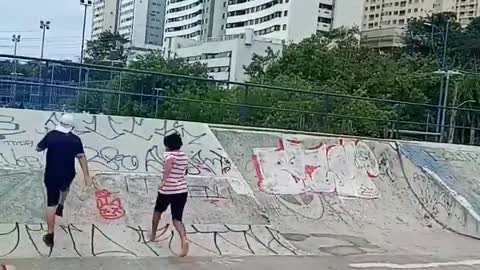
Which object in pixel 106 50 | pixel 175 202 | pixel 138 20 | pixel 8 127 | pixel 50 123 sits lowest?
pixel 175 202

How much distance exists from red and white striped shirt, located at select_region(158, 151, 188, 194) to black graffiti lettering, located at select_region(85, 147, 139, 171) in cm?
240

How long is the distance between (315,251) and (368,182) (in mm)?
3916

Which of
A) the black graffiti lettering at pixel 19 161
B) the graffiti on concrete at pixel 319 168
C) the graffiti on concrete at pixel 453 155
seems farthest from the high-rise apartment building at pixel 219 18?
the black graffiti lettering at pixel 19 161

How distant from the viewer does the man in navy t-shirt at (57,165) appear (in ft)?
26.5

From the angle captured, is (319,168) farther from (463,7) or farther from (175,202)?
(463,7)

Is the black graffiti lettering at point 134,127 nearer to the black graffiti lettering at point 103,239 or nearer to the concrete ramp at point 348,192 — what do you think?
the concrete ramp at point 348,192

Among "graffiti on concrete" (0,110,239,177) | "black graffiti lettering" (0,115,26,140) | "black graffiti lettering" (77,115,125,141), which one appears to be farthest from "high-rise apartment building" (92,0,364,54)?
"black graffiti lettering" (0,115,26,140)

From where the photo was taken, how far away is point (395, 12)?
135m

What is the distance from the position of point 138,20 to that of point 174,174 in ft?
517

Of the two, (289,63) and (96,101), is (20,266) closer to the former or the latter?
(96,101)

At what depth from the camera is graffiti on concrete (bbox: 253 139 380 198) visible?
12.4 m

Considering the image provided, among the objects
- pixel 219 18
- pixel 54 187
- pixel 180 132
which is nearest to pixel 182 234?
pixel 54 187

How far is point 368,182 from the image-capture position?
13.4 m

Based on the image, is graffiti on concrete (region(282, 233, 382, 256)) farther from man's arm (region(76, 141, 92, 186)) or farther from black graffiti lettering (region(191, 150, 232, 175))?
man's arm (region(76, 141, 92, 186))
